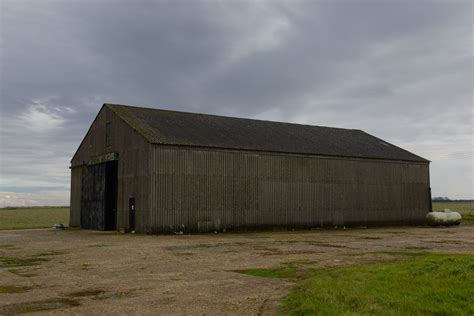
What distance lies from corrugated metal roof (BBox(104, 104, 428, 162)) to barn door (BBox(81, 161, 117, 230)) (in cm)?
536

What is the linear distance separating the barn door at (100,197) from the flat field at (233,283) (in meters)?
17.2

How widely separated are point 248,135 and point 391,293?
32.1 meters

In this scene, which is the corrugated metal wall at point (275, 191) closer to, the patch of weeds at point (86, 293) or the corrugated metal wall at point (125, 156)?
the corrugated metal wall at point (125, 156)

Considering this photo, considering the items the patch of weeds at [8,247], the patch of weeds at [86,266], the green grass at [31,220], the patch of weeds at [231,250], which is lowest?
the patch of weeds at [86,266]

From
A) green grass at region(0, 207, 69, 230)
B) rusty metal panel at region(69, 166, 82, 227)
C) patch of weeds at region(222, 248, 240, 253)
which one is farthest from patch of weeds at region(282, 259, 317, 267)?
green grass at region(0, 207, 69, 230)

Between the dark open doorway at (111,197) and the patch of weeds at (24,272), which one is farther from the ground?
the dark open doorway at (111,197)

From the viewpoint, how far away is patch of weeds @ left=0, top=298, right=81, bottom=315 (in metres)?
10.7

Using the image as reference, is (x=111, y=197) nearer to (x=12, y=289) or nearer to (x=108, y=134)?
(x=108, y=134)

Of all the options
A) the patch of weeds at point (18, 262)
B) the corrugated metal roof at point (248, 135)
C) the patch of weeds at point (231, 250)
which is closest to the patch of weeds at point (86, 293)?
the patch of weeds at point (18, 262)

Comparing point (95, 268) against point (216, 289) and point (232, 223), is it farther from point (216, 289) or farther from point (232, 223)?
point (232, 223)

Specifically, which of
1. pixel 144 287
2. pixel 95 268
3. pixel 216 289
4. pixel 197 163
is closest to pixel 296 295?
pixel 216 289

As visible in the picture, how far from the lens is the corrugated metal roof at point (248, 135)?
37.2 meters

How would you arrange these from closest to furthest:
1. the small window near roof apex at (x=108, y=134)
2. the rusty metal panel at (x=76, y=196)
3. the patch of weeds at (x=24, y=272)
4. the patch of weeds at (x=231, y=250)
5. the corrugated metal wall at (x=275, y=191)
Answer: the patch of weeds at (x=24, y=272), the patch of weeds at (x=231, y=250), the corrugated metal wall at (x=275, y=191), the small window near roof apex at (x=108, y=134), the rusty metal panel at (x=76, y=196)

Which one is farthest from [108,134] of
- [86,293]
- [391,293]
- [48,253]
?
[391,293]
